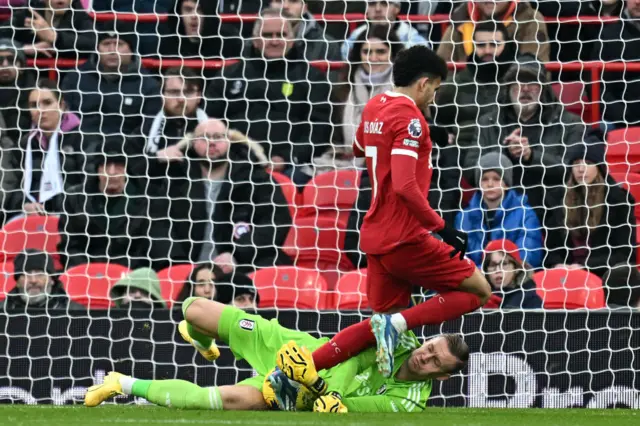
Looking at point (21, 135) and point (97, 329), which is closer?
point (97, 329)

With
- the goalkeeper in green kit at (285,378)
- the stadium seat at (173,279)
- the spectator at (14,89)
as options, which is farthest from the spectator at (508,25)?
the goalkeeper in green kit at (285,378)

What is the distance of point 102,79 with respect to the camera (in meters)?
8.85

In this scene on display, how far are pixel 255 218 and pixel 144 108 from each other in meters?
1.21

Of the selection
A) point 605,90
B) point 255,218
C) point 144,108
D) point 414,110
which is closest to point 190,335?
point 414,110

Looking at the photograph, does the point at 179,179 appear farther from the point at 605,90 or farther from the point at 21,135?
the point at 605,90

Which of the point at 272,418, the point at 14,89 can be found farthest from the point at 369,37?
the point at 272,418

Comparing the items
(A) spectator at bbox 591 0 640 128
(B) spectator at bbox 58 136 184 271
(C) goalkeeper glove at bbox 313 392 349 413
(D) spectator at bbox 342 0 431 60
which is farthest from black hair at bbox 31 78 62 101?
(C) goalkeeper glove at bbox 313 392 349 413

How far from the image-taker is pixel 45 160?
8.77 meters

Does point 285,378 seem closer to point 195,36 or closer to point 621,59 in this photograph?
point 195,36

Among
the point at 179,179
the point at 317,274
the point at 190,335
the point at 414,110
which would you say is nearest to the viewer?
the point at 414,110

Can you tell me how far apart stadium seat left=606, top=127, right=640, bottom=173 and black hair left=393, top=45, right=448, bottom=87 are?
10.2ft

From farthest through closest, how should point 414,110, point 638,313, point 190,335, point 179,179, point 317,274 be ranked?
point 179,179 → point 317,274 → point 638,313 → point 190,335 → point 414,110

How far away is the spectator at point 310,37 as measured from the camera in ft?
29.1

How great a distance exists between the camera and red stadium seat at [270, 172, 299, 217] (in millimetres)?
8555
